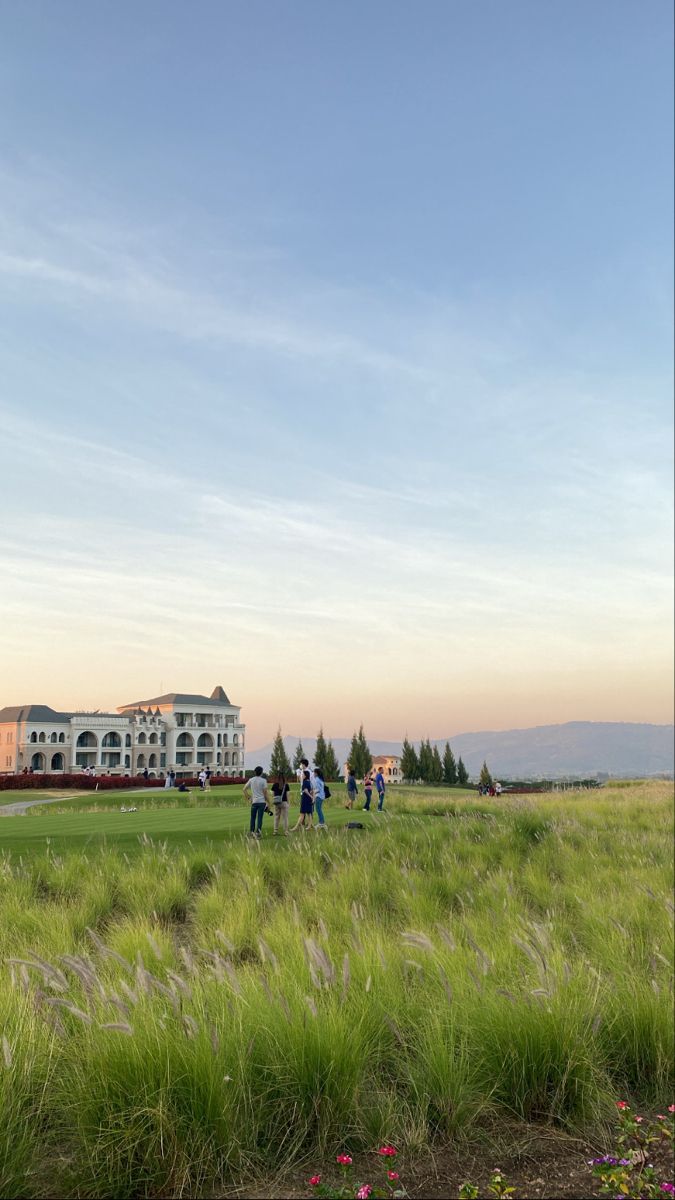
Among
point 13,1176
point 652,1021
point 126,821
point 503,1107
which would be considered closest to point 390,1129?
point 503,1107

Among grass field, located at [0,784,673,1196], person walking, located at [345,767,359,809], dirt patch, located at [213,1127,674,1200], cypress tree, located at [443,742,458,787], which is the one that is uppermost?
grass field, located at [0,784,673,1196]

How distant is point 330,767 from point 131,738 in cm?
3714

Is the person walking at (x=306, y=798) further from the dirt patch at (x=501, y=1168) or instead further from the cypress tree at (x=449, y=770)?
the cypress tree at (x=449, y=770)

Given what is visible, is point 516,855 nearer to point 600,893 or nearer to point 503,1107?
point 600,893

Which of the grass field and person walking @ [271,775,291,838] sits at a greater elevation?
the grass field

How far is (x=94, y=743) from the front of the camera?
363ft

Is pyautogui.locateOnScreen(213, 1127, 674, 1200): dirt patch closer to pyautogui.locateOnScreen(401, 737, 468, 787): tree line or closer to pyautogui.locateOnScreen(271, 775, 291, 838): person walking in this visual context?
pyautogui.locateOnScreen(271, 775, 291, 838): person walking

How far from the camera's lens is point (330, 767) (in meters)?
89.5

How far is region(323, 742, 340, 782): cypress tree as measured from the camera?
8512cm

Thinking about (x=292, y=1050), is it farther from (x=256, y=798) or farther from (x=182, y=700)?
(x=182, y=700)

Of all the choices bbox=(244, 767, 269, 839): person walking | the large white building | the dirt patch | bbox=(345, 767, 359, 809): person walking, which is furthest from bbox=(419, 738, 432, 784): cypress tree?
the dirt patch

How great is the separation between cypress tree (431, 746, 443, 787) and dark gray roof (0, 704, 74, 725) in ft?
165

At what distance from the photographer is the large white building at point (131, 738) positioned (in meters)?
106

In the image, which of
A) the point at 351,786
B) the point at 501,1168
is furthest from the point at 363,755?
the point at 501,1168
